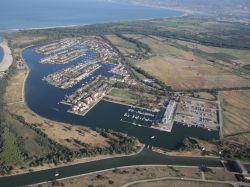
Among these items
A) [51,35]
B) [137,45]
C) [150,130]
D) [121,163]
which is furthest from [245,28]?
[121,163]

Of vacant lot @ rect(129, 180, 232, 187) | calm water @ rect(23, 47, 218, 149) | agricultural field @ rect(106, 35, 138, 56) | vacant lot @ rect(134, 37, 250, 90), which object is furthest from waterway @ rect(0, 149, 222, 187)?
agricultural field @ rect(106, 35, 138, 56)

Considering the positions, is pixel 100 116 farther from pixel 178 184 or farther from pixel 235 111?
pixel 235 111

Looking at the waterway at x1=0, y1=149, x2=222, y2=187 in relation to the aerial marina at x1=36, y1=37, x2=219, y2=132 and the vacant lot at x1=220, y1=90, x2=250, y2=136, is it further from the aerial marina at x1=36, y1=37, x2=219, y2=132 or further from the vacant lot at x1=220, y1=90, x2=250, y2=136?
the vacant lot at x1=220, y1=90, x2=250, y2=136

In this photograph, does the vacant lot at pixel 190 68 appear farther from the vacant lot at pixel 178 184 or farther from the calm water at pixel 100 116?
the vacant lot at pixel 178 184

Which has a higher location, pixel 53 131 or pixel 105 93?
pixel 105 93

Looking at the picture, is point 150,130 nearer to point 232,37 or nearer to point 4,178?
point 4,178

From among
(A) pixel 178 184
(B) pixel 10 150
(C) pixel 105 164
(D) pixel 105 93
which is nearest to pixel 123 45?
(D) pixel 105 93

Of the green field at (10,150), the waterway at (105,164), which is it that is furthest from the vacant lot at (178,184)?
the green field at (10,150)
